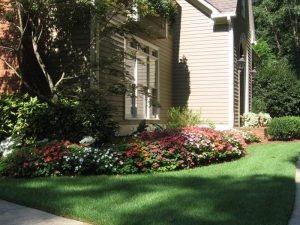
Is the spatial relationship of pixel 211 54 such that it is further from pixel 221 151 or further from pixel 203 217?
pixel 203 217

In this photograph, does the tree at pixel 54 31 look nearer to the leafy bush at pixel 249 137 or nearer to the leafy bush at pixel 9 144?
the leafy bush at pixel 9 144

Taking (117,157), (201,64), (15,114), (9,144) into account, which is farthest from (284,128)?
(9,144)

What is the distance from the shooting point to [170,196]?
18.2 ft

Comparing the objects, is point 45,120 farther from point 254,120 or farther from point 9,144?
point 254,120

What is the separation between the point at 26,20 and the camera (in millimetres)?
10195

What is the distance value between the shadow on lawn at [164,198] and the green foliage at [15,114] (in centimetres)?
256

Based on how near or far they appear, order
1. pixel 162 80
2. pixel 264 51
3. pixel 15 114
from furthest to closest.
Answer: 1. pixel 264 51
2. pixel 162 80
3. pixel 15 114

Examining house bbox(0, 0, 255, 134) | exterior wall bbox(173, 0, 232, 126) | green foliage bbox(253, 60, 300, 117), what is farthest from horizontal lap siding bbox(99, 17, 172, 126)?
green foliage bbox(253, 60, 300, 117)

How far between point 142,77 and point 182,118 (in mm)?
2180

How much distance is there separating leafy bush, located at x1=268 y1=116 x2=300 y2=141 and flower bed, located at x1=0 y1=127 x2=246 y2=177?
5860 mm

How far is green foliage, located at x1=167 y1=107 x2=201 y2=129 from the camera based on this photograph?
1412 cm

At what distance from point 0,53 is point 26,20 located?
109cm

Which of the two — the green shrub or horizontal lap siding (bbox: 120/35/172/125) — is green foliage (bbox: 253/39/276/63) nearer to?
horizontal lap siding (bbox: 120/35/172/125)

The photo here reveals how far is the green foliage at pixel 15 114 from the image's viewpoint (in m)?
9.09
